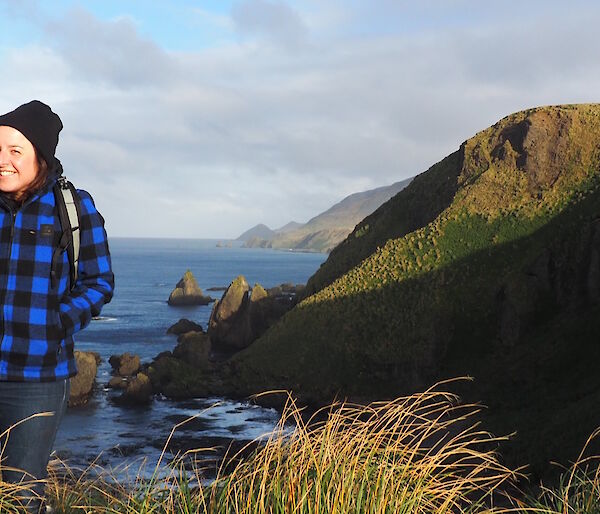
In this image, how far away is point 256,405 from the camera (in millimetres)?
62719

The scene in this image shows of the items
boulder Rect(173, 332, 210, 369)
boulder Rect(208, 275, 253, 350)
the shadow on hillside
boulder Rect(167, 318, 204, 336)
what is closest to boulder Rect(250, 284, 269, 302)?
boulder Rect(208, 275, 253, 350)

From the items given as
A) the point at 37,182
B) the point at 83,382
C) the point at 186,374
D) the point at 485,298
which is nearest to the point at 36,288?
the point at 37,182

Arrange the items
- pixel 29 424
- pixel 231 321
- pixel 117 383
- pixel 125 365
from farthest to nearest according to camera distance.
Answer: pixel 231 321, pixel 125 365, pixel 117 383, pixel 29 424

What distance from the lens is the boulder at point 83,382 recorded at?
61875mm

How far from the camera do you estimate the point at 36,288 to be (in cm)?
498

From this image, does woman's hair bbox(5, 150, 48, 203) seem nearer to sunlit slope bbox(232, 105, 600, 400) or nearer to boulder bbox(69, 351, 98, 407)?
sunlit slope bbox(232, 105, 600, 400)

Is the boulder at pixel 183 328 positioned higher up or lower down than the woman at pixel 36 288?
lower down

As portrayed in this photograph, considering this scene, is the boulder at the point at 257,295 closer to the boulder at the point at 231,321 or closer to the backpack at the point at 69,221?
the boulder at the point at 231,321

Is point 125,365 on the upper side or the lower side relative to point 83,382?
lower

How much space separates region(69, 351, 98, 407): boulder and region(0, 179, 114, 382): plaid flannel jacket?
59.3m

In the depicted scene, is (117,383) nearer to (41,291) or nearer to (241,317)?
(241,317)

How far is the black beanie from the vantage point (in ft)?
16.8

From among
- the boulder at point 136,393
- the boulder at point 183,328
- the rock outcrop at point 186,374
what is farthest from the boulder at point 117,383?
the boulder at point 183,328

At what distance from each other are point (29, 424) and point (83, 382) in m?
61.1
